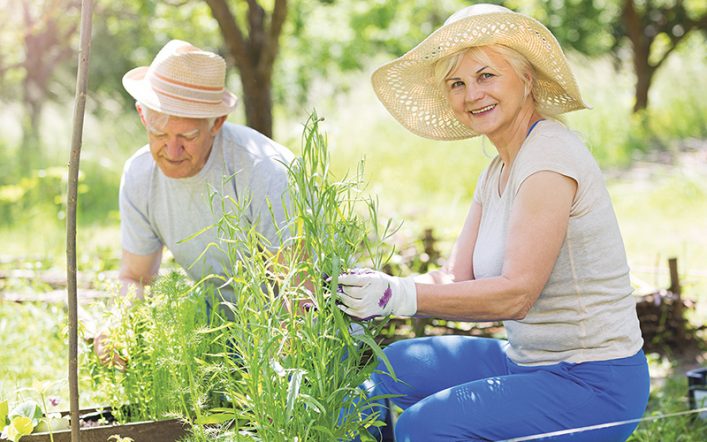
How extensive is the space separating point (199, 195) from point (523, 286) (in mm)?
1312

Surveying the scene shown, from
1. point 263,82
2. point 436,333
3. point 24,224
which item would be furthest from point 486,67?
point 24,224

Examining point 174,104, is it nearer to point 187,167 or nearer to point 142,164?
point 187,167

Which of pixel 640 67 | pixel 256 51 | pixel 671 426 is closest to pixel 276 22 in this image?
pixel 256 51

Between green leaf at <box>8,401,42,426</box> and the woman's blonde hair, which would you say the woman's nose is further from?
green leaf at <box>8,401,42,426</box>

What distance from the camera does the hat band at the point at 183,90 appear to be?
9.70 ft

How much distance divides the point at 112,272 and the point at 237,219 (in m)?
2.77

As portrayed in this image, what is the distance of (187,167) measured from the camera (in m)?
3.06

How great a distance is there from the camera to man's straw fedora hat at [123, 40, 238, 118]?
116 inches

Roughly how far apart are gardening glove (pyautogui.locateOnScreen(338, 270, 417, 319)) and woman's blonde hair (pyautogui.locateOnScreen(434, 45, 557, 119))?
679 mm

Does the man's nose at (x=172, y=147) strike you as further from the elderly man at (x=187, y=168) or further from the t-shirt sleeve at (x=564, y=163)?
the t-shirt sleeve at (x=564, y=163)

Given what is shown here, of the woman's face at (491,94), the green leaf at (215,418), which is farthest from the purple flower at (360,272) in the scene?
the woman's face at (491,94)

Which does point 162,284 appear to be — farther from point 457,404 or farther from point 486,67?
point 486,67

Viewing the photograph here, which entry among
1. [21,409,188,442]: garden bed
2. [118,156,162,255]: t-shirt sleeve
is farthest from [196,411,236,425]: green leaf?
[118,156,162,255]: t-shirt sleeve

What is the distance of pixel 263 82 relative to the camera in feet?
19.4
